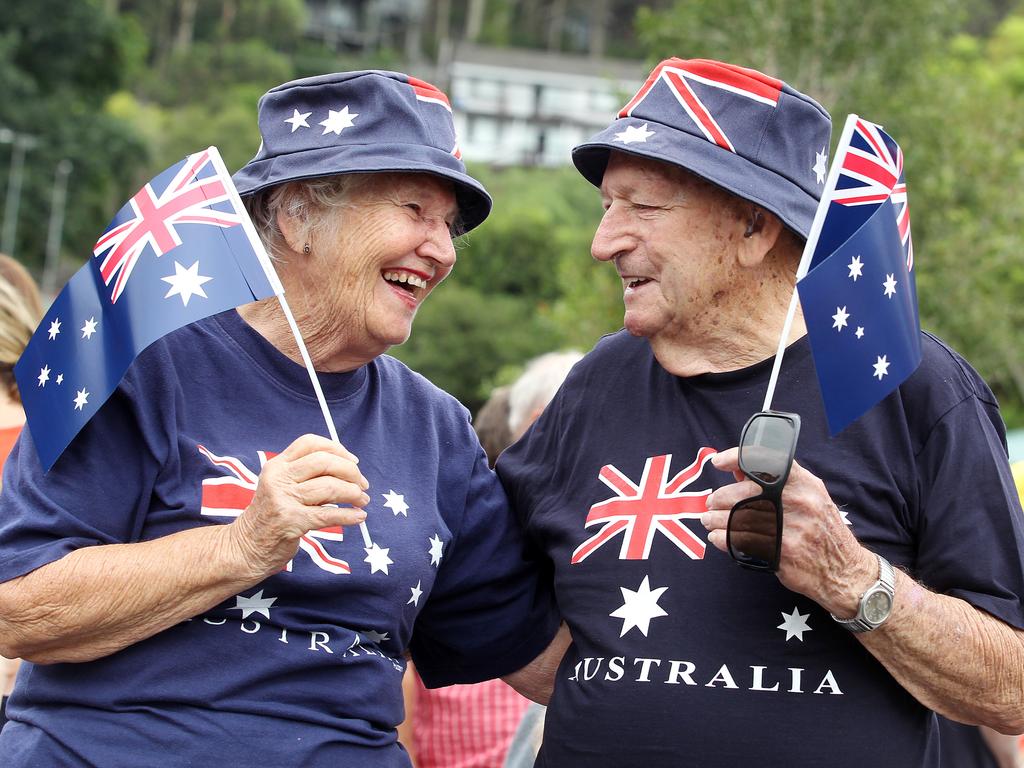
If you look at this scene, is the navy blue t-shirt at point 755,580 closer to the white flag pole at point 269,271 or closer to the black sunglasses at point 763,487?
the black sunglasses at point 763,487

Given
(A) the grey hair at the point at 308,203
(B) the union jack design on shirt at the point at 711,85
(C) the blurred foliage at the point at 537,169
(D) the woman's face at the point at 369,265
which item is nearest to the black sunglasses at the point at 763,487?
(B) the union jack design on shirt at the point at 711,85

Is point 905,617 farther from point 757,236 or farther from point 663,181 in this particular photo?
point 663,181

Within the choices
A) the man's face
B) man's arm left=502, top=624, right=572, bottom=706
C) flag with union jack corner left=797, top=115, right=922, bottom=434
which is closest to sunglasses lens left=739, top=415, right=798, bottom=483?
flag with union jack corner left=797, top=115, right=922, bottom=434

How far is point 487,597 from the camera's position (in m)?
3.75

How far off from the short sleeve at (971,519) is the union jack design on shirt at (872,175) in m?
0.39

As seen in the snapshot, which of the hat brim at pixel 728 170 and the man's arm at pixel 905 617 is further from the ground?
the hat brim at pixel 728 170

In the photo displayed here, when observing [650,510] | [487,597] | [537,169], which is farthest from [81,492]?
[537,169]

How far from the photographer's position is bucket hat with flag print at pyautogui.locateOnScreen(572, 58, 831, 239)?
10.7 ft

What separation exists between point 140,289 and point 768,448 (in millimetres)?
1419

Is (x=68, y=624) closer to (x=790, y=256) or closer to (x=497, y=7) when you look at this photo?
(x=790, y=256)

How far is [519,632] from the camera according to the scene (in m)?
3.77

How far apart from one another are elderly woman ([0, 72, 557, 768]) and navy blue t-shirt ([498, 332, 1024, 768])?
1.38 ft

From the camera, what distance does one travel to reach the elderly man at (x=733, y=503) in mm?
2904

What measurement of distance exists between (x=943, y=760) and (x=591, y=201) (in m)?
52.4
